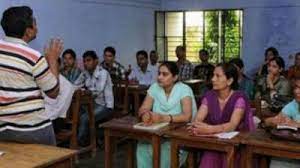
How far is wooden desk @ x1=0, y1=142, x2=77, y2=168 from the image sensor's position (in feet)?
6.64

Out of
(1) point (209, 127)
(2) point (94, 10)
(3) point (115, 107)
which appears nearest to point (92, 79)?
(3) point (115, 107)

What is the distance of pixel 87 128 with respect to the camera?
5195mm

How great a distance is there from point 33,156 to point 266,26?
6254 mm

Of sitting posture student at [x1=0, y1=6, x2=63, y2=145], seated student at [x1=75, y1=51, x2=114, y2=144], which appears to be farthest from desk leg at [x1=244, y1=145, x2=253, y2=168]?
seated student at [x1=75, y1=51, x2=114, y2=144]

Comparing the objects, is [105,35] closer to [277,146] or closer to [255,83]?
[255,83]

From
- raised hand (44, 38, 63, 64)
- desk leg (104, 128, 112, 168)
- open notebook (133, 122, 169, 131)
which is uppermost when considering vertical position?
raised hand (44, 38, 63, 64)

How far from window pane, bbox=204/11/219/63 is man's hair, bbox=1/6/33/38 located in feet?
20.1

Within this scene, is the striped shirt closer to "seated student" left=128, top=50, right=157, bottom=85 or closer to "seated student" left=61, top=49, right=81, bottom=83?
"seated student" left=61, top=49, right=81, bottom=83

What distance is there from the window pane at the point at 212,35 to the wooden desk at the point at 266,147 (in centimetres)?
535

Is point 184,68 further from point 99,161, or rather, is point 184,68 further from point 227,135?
point 227,135

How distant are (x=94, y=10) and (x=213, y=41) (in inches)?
92.8

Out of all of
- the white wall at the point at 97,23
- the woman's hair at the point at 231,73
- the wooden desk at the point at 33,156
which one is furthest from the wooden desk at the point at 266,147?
the white wall at the point at 97,23

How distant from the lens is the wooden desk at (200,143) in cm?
284

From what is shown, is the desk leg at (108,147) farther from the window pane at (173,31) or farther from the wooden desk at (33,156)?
the window pane at (173,31)
